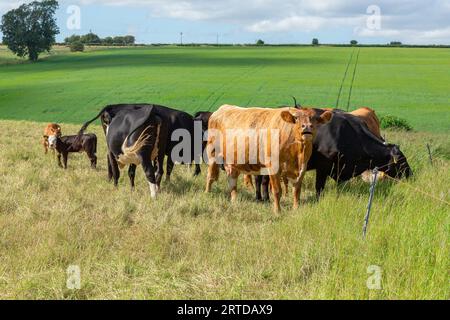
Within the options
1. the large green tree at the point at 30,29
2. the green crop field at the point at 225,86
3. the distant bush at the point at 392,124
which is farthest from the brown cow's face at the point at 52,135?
the large green tree at the point at 30,29

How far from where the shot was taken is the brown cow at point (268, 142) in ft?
23.5

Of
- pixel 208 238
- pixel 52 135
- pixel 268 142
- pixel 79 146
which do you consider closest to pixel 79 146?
pixel 79 146

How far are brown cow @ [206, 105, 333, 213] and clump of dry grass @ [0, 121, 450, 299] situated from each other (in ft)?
1.89

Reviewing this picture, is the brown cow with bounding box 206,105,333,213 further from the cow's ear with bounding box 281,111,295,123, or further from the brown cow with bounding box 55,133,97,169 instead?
the brown cow with bounding box 55,133,97,169

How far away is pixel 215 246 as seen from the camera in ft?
18.0

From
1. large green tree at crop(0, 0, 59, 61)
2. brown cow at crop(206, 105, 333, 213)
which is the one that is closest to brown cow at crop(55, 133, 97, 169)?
brown cow at crop(206, 105, 333, 213)

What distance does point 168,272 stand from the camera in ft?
15.7

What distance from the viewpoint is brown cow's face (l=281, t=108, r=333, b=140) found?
690 centimetres

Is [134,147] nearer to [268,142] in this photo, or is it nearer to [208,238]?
[268,142]

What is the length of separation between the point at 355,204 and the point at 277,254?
198 cm

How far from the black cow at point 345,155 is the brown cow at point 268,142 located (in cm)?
59

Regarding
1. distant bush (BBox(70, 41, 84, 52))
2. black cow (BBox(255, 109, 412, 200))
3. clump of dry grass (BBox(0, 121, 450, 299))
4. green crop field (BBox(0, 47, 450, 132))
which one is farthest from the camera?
distant bush (BBox(70, 41, 84, 52))

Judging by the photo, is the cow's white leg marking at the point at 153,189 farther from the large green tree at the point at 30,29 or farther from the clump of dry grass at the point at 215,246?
the large green tree at the point at 30,29
